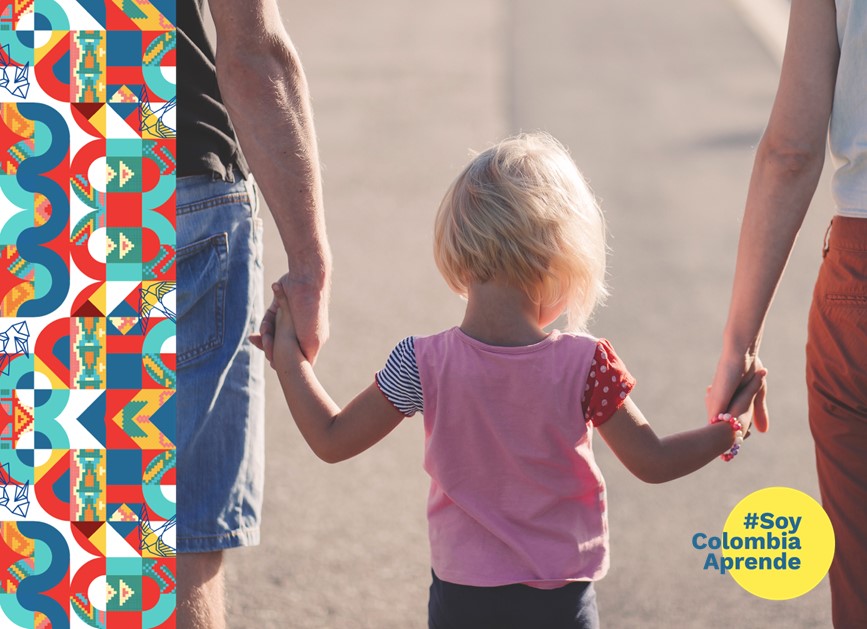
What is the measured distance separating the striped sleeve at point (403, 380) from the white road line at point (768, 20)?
12557 mm

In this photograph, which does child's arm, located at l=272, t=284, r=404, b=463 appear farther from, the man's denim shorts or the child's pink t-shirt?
the man's denim shorts

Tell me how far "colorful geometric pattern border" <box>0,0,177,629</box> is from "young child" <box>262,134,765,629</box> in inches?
18.3

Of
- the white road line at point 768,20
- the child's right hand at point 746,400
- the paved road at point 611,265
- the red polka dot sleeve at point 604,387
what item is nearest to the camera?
the red polka dot sleeve at point 604,387

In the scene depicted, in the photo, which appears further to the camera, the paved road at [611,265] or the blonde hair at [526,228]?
the paved road at [611,265]

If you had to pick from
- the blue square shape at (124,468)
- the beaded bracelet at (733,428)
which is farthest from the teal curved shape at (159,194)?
the beaded bracelet at (733,428)

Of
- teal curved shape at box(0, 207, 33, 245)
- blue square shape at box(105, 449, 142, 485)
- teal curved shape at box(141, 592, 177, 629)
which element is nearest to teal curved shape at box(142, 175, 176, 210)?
teal curved shape at box(0, 207, 33, 245)

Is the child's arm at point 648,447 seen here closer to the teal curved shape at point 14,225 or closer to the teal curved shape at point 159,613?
the teal curved shape at point 159,613

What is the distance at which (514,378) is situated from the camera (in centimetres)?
239

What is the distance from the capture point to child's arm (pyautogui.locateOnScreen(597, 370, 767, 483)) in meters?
2.43

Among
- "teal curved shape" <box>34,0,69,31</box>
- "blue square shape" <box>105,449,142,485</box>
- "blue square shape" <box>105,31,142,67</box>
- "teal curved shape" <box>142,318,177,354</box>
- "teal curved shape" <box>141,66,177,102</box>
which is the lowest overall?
"blue square shape" <box>105,449,142,485</box>

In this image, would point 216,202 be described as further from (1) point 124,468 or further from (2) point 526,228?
(2) point 526,228

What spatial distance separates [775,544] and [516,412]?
975 mm

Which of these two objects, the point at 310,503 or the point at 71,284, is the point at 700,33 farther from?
the point at 71,284

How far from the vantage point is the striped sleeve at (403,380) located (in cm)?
244
